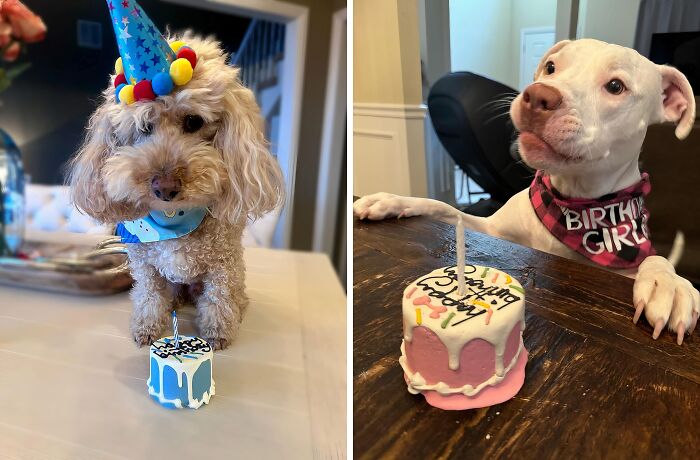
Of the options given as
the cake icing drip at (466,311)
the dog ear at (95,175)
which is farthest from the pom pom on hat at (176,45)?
the cake icing drip at (466,311)

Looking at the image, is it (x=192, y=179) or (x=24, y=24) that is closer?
(x=192, y=179)

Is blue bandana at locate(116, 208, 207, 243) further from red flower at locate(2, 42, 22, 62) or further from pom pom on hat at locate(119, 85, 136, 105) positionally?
red flower at locate(2, 42, 22, 62)

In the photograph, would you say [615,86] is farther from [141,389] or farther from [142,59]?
[141,389]

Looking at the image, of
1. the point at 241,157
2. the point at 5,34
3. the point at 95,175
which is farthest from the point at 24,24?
the point at 241,157

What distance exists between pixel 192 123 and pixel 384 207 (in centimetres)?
33

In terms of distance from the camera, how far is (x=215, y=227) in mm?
716

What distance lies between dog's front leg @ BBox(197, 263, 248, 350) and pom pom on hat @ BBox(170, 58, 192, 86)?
273 millimetres

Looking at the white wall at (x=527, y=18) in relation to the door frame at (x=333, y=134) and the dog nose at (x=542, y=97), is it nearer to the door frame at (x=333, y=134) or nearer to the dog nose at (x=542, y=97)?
the dog nose at (x=542, y=97)

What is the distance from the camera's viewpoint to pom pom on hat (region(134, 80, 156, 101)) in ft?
1.86

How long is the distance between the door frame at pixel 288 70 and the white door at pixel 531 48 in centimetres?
45

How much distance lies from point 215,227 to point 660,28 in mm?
838

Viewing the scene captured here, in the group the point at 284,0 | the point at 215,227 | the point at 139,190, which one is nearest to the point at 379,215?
the point at 215,227

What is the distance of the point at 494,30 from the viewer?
0.88 meters

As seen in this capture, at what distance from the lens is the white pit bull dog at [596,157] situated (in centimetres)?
64
